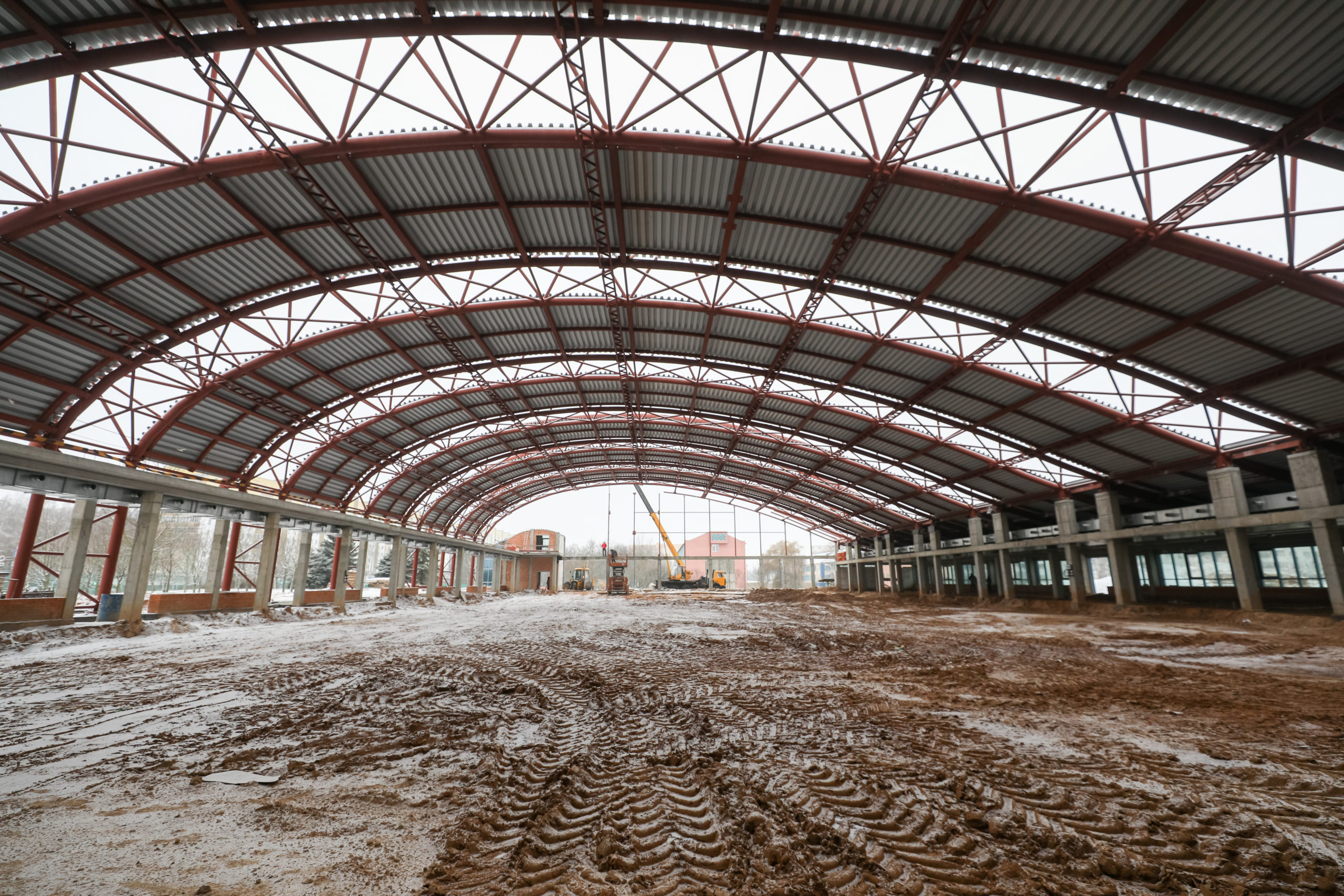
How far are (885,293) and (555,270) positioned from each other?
12010 mm

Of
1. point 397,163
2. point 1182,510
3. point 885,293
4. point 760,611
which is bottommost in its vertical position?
point 760,611

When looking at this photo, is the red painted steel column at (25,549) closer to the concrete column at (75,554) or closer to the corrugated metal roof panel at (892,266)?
the concrete column at (75,554)

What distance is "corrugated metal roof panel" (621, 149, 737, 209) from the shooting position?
13.9m

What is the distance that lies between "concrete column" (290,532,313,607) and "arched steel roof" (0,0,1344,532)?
4782 mm

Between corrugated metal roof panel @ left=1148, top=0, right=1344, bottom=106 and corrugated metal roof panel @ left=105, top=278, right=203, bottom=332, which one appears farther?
corrugated metal roof panel @ left=105, top=278, right=203, bottom=332

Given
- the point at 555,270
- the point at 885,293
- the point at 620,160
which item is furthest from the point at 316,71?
the point at 885,293

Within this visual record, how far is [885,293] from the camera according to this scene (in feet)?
59.3

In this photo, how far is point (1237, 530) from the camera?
22.7 metres

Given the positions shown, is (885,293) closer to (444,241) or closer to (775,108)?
(775,108)

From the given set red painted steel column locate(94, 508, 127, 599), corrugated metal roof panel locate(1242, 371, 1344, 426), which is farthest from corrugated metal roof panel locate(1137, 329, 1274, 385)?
red painted steel column locate(94, 508, 127, 599)

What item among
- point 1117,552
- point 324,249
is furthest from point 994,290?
point 324,249

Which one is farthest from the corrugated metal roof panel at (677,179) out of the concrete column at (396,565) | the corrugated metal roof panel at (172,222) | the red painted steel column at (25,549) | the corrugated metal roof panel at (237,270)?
the concrete column at (396,565)

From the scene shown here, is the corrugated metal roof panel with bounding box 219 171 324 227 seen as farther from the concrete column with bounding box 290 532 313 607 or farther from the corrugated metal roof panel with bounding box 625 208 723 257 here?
the concrete column with bounding box 290 532 313 607

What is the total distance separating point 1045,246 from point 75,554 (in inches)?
1404
